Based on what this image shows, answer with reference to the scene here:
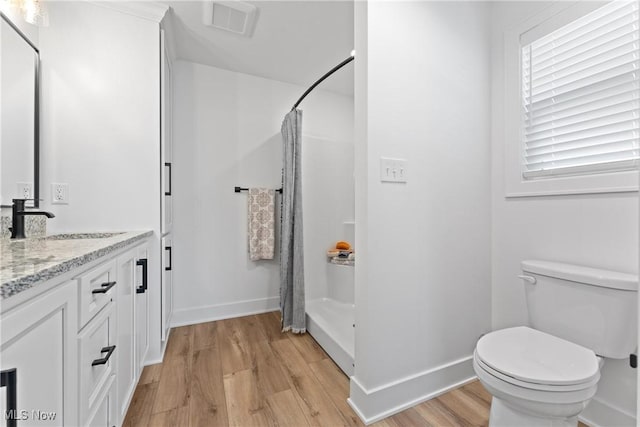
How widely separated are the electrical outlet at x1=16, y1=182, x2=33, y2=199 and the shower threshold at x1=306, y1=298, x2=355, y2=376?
192 centimetres

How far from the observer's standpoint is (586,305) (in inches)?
44.9

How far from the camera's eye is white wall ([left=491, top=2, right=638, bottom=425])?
3.80ft

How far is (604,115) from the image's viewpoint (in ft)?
4.06

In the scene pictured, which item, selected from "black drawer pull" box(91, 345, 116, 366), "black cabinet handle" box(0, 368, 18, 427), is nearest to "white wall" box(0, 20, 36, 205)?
"black drawer pull" box(91, 345, 116, 366)

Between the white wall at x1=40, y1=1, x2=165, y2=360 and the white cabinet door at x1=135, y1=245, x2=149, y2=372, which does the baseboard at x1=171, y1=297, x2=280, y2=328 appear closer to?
the white wall at x1=40, y1=1, x2=165, y2=360

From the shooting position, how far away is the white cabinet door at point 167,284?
5.95 ft

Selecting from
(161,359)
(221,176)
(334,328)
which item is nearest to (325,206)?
(221,176)

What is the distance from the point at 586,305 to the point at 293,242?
177cm

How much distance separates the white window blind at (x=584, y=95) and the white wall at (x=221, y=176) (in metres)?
1.84

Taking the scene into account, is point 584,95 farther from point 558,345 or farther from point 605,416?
point 605,416

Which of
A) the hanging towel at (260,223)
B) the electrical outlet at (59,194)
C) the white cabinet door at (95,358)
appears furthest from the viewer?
the hanging towel at (260,223)

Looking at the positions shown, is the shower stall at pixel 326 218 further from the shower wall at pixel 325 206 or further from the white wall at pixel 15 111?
the white wall at pixel 15 111

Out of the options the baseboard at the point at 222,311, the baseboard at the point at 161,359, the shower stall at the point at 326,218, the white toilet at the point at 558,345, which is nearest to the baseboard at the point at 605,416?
the white toilet at the point at 558,345

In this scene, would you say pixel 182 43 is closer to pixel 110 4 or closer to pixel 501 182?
pixel 110 4
